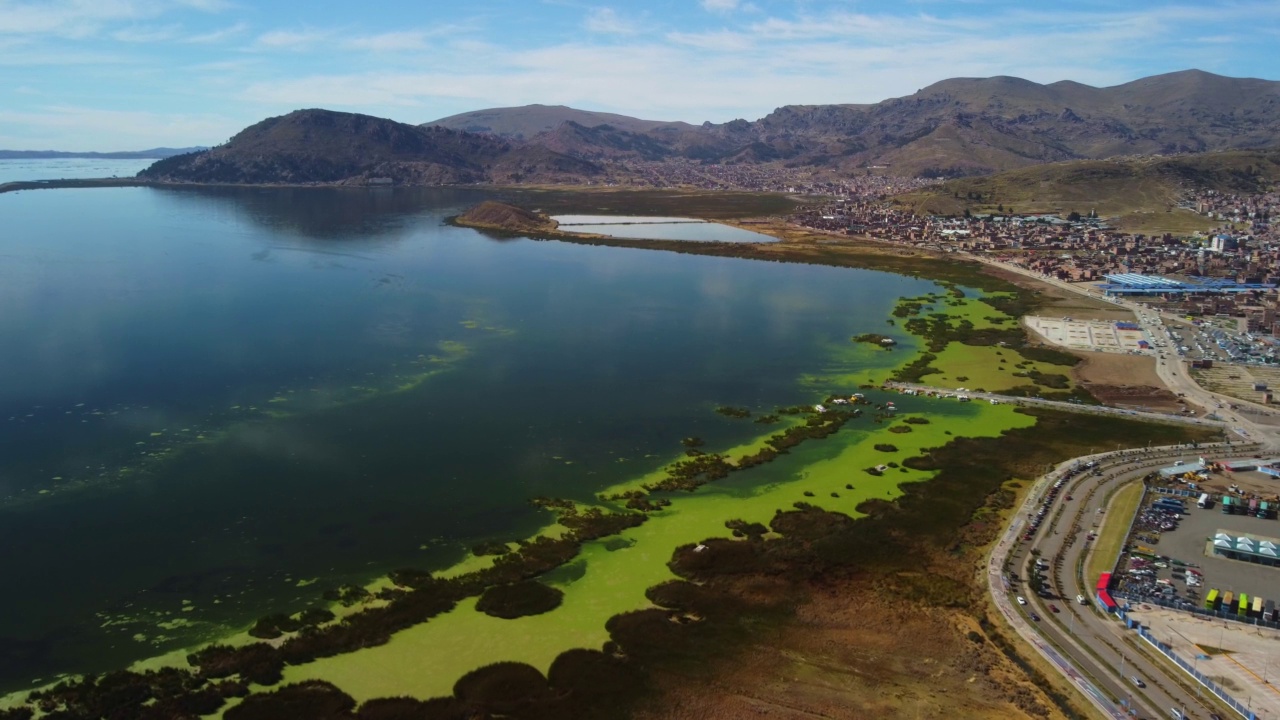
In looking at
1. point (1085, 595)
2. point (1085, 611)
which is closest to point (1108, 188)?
point (1085, 595)

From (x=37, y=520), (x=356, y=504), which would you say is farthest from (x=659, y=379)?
(x=37, y=520)

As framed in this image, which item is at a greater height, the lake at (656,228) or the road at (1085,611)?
the lake at (656,228)

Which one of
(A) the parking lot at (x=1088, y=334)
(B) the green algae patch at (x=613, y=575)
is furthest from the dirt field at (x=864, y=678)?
(A) the parking lot at (x=1088, y=334)

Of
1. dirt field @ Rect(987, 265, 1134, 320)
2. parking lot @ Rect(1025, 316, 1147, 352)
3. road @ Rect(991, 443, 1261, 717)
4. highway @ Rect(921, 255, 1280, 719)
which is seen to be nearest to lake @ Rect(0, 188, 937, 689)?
dirt field @ Rect(987, 265, 1134, 320)

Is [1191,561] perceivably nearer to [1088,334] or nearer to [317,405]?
[1088,334]

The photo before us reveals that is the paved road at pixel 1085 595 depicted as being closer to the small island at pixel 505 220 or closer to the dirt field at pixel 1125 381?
the dirt field at pixel 1125 381

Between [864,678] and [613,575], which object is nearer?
[864,678]

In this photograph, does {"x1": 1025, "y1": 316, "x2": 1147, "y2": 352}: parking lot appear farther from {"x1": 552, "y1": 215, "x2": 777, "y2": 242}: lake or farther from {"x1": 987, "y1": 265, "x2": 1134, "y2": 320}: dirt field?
{"x1": 552, "y1": 215, "x2": 777, "y2": 242}: lake
